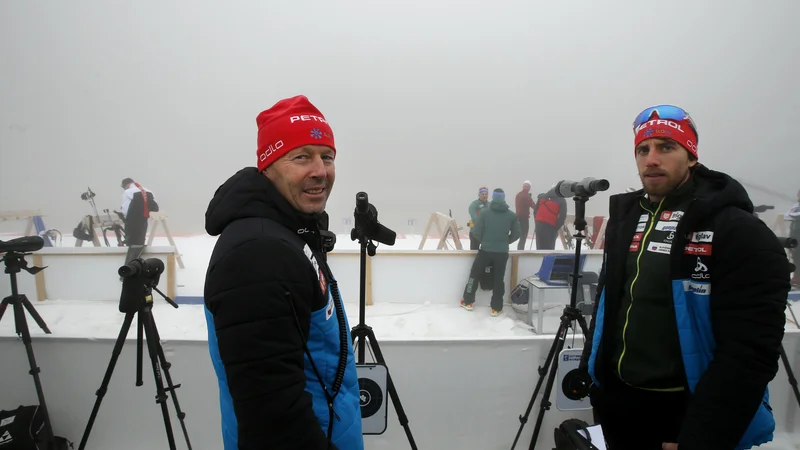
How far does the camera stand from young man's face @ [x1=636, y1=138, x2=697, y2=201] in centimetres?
95

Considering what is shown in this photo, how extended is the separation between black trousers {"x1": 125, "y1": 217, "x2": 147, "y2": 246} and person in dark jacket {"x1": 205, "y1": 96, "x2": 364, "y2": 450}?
4.32 metres

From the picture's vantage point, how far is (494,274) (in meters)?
3.74

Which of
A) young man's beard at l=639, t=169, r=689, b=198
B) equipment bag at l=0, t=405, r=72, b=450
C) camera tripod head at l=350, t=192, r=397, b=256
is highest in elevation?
young man's beard at l=639, t=169, r=689, b=198

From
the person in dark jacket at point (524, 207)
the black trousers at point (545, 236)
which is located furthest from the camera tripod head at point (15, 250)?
the person in dark jacket at point (524, 207)

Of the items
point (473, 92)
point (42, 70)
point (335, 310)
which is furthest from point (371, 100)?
point (335, 310)

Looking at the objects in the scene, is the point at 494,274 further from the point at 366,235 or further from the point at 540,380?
the point at 366,235

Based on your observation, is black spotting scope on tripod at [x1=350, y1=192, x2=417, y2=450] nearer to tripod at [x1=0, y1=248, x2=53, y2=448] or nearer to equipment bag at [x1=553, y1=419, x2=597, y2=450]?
equipment bag at [x1=553, y1=419, x2=597, y2=450]

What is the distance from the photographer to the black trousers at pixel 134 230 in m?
4.15

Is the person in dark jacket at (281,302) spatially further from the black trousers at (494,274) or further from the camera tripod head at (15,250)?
the black trousers at (494,274)

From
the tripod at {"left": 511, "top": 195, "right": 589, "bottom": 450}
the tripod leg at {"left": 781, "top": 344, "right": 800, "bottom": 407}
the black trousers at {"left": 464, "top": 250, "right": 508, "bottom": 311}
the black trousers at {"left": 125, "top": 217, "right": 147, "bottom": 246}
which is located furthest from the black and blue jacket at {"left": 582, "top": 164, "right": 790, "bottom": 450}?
the black trousers at {"left": 125, "top": 217, "right": 147, "bottom": 246}

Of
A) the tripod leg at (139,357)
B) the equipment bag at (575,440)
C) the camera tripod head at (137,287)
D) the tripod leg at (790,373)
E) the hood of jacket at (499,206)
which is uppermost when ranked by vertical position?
the hood of jacket at (499,206)

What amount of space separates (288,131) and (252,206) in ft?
0.65

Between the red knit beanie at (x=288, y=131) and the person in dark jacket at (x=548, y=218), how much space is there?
4.22m

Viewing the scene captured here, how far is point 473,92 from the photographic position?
5930 mm
